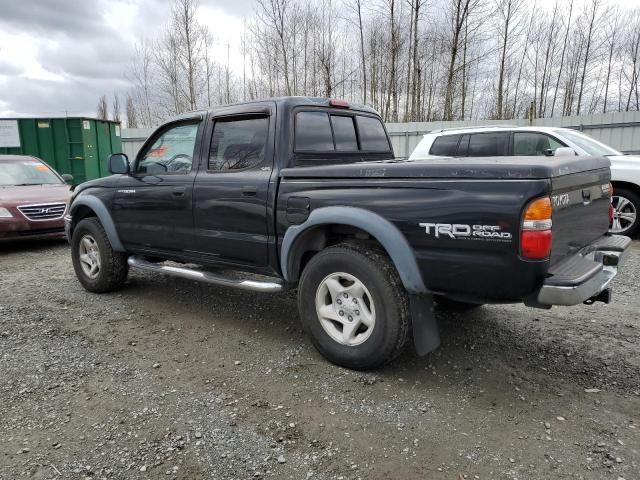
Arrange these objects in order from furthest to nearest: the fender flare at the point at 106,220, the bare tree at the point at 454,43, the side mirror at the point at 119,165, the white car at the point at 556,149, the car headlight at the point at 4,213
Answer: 1. the bare tree at the point at 454,43
2. the car headlight at the point at 4,213
3. the white car at the point at 556,149
4. the fender flare at the point at 106,220
5. the side mirror at the point at 119,165

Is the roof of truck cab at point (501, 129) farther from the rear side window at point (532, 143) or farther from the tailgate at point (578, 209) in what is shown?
the tailgate at point (578, 209)

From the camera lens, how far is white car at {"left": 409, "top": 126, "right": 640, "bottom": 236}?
7.43 m

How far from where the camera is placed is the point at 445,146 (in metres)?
8.05

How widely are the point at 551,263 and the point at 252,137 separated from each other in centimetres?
242

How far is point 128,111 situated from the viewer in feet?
111

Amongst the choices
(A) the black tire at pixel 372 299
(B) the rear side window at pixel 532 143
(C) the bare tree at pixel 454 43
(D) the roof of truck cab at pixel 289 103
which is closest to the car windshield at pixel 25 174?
(D) the roof of truck cab at pixel 289 103

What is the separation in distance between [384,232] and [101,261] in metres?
3.47

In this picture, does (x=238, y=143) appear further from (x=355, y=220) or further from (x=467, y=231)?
(x=467, y=231)

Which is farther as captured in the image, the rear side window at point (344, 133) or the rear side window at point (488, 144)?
the rear side window at point (488, 144)

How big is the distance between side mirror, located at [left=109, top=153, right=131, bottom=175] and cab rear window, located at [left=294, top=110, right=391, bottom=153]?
6.65 ft

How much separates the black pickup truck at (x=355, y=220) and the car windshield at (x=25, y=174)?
4972 millimetres

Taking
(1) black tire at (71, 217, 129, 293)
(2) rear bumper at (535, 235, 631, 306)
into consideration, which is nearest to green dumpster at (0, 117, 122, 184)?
(1) black tire at (71, 217, 129, 293)

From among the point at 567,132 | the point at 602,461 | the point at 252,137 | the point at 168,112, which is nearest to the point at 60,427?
the point at 252,137

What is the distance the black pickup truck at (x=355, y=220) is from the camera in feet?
8.67
